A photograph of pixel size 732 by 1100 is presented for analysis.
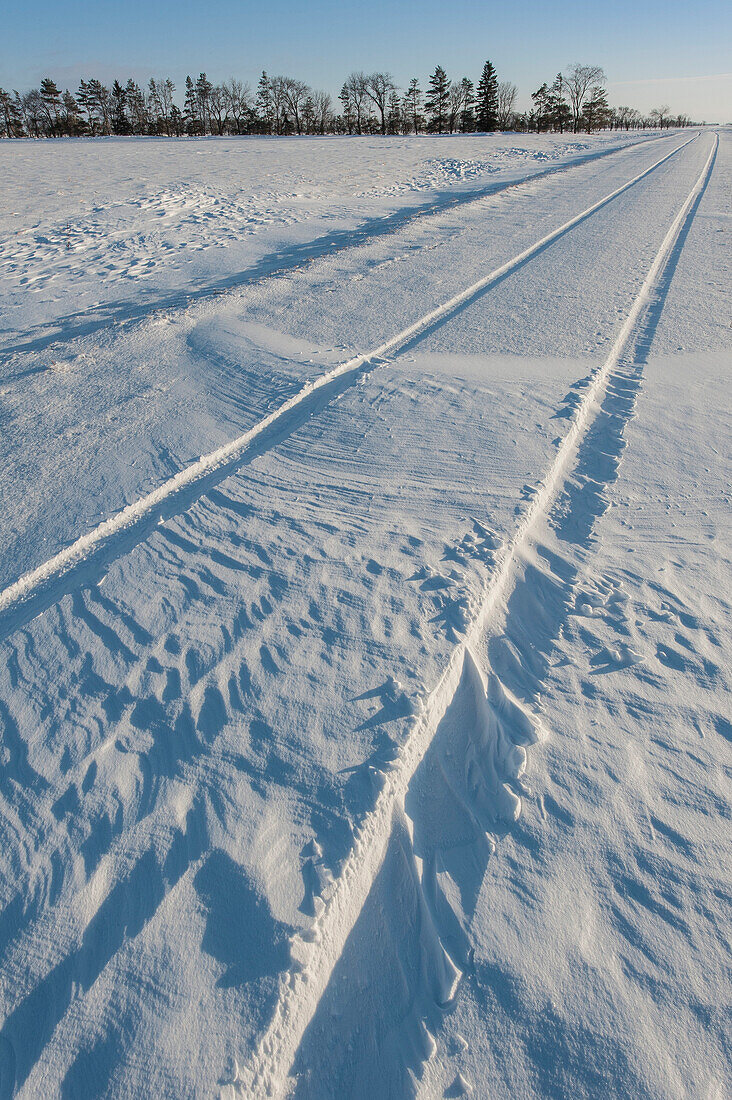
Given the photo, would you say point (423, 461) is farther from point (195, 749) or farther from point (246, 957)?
point (246, 957)

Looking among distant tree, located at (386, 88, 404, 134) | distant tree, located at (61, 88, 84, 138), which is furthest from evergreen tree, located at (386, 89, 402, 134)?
distant tree, located at (61, 88, 84, 138)

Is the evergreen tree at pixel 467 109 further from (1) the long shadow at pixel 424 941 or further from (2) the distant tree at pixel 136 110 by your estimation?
(1) the long shadow at pixel 424 941

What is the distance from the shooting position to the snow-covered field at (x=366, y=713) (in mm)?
1534

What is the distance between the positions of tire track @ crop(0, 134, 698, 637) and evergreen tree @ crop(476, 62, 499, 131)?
56.9 m

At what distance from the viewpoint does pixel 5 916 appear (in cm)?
172

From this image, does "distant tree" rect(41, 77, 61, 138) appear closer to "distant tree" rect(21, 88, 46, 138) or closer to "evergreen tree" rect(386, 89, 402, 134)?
"distant tree" rect(21, 88, 46, 138)

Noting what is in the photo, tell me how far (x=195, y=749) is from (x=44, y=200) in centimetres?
1427

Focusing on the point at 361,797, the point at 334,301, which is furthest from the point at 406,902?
the point at 334,301

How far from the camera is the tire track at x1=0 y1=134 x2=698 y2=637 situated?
9.12ft

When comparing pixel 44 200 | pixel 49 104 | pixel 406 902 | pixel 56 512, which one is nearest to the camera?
pixel 406 902

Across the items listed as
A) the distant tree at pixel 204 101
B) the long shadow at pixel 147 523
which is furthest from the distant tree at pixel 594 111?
the long shadow at pixel 147 523

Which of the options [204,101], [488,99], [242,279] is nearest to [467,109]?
[488,99]

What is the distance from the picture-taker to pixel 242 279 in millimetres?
7000

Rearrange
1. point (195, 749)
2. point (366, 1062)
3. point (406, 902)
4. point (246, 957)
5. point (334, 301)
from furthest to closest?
point (334, 301) < point (195, 749) < point (406, 902) < point (246, 957) < point (366, 1062)
